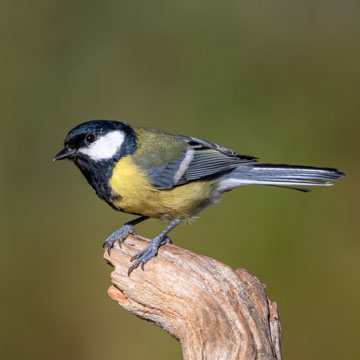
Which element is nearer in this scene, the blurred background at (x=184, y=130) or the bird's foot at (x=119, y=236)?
the bird's foot at (x=119, y=236)

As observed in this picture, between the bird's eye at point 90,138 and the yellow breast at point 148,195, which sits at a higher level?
the bird's eye at point 90,138

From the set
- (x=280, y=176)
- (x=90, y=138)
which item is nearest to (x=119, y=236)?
(x=90, y=138)

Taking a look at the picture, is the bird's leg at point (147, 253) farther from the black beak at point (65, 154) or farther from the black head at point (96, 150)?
the black beak at point (65, 154)

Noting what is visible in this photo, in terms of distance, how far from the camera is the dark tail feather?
2520 millimetres

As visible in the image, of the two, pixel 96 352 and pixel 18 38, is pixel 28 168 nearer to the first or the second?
pixel 18 38

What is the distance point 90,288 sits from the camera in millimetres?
3301

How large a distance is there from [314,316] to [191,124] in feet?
4.75

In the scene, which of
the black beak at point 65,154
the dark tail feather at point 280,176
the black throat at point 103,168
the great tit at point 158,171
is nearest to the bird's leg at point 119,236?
the great tit at point 158,171

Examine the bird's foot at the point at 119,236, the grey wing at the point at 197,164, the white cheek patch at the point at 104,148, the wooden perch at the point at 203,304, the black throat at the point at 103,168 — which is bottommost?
the wooden perch at the point at 203,304

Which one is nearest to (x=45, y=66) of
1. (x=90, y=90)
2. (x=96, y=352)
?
(x=90, y=90)

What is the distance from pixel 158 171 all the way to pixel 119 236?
338mm

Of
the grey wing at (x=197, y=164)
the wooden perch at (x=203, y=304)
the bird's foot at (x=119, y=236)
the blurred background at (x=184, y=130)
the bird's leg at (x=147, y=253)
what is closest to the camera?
the wooden perch at (x=203, y=304)

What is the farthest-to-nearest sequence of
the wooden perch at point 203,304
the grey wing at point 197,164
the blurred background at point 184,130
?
the blurred background at point 184,130 < the grey wing at point 197,164 < the wooden perch at point 203,304

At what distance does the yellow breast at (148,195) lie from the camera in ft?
8.11
